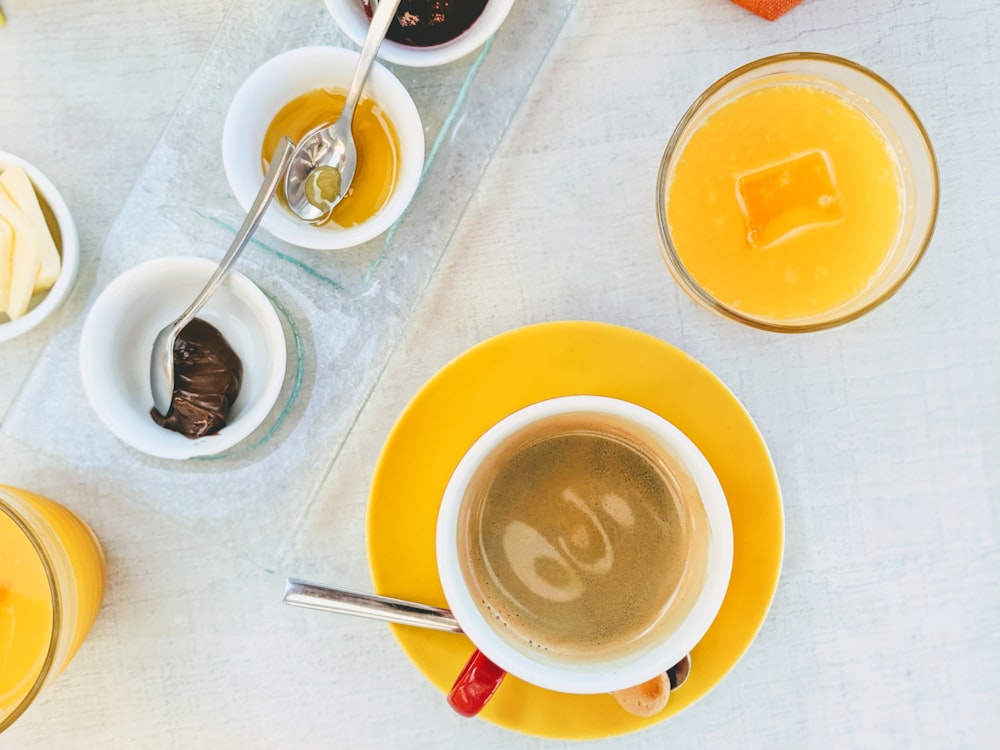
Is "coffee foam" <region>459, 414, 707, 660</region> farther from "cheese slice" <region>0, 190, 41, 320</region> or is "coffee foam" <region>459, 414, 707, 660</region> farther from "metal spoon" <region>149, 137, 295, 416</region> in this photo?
"cheese slice" <region>0, 190, 41, 320</region>

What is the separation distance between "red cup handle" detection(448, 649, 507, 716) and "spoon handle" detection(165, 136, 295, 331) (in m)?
0.49

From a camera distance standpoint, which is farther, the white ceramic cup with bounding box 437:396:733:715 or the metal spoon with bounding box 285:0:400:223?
the metal spoon with bounding box 285:0:400:223

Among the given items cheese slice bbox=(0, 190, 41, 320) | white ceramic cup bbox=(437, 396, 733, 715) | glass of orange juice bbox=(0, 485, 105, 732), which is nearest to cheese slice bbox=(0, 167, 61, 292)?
cheese slice bbox=(0, 190, 41, 320)

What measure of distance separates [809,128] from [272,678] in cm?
93

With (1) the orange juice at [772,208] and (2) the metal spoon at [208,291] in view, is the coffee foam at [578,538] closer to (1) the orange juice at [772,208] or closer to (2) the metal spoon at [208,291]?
(1) the orange juice at [772,208]

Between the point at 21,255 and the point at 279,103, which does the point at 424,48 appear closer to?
the point at 279,103

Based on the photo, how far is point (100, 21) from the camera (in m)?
1.06

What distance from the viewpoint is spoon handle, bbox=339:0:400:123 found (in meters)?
0.94

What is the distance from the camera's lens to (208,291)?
3.14 feet

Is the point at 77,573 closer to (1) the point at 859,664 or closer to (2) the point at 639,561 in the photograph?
(2) the point at 639,561

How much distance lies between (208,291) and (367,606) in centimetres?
39

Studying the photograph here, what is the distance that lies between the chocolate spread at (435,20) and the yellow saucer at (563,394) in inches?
15.0

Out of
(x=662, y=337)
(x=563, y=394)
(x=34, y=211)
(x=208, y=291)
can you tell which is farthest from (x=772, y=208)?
(x=34, y=211)

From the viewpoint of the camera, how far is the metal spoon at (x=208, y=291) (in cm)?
94
